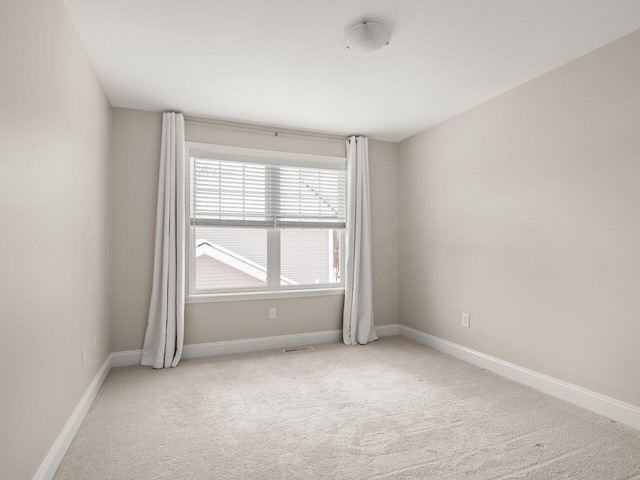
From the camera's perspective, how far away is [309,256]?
415 cm

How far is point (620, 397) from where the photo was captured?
2.23 metres

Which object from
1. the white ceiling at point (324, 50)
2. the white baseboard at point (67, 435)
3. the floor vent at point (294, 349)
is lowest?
the floor vent at point (294, 349)

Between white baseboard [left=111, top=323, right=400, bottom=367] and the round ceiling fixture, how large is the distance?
111 inches

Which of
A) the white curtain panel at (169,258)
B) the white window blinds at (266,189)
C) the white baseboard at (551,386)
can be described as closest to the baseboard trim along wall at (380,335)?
the white baseboard at (551,386)

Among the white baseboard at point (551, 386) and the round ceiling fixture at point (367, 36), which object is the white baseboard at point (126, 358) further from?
the round ceiling fixture at point (367, 36)

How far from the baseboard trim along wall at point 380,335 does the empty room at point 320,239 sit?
2cm

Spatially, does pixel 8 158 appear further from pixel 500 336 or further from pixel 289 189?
pixel 500 336

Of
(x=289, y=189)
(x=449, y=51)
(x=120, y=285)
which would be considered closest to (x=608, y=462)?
(x=449, y=51)

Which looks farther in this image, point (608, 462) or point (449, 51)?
point (449, 51)

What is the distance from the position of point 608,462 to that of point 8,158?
300 centimetres

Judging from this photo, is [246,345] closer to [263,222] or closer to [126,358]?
[126,358]

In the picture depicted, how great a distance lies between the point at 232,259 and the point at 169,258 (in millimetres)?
664

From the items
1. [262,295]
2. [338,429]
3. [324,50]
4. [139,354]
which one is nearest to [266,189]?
[262,295]

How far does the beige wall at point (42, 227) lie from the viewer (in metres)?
1.31
